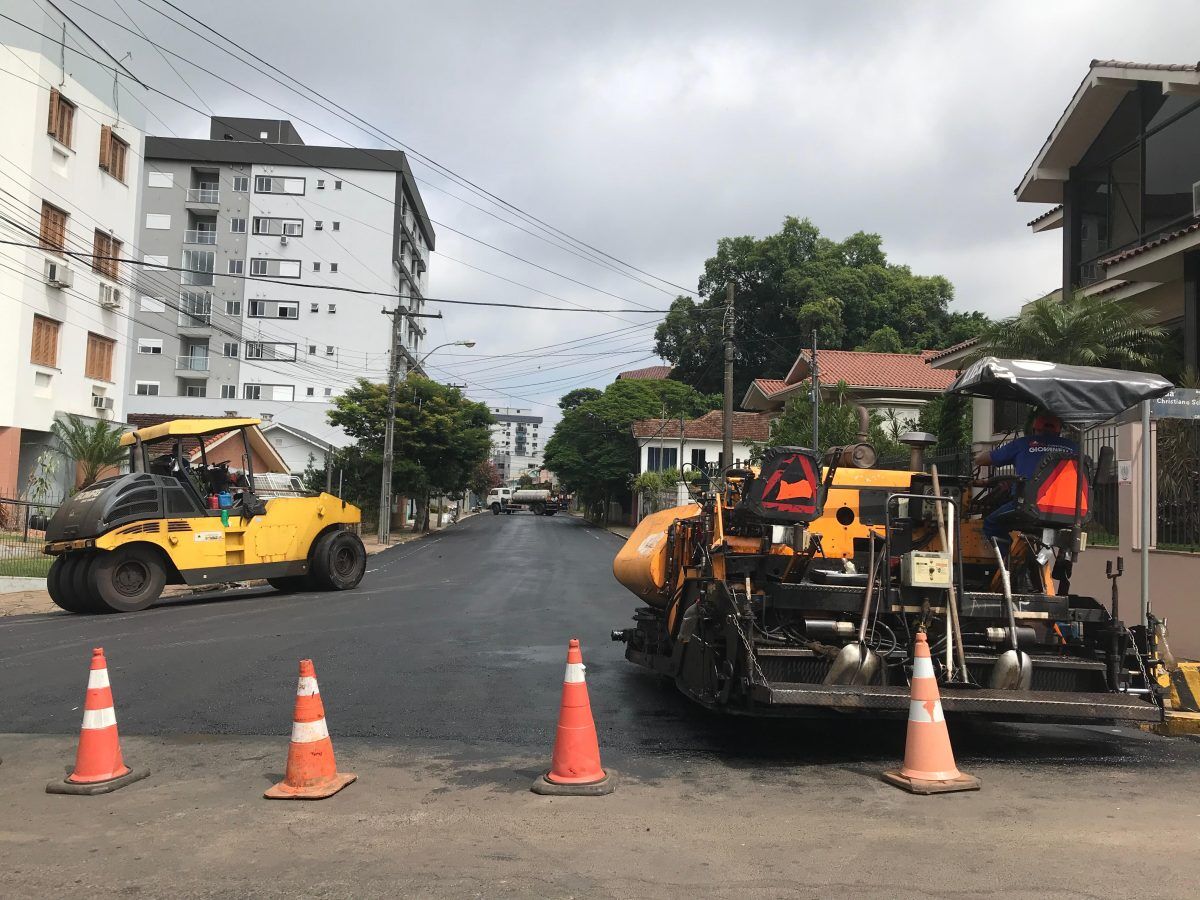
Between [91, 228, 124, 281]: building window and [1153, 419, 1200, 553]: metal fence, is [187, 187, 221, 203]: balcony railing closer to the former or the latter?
[91, 228, 124, 281]: building window

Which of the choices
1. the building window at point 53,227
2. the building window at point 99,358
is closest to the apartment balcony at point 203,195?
the building window at point 99,358

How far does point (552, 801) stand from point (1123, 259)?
1303cm

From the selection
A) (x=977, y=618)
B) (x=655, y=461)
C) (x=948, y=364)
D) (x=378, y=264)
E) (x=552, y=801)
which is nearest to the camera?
(x=552, y=801)

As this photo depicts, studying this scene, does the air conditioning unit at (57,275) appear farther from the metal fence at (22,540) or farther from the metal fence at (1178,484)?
the metal fence at (1178,484)

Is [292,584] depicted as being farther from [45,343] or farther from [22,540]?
[45,343]

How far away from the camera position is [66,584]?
14.2 meters

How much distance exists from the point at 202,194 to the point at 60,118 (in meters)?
35.4

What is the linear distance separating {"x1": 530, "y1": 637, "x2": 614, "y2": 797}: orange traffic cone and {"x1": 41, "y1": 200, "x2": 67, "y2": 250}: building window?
2663 cm

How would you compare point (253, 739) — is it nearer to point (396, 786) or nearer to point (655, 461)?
point (396, 786)

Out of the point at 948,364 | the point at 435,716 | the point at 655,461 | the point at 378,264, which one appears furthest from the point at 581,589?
the point at 378,264

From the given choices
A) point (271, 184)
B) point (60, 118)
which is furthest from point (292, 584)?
point (271, 184)

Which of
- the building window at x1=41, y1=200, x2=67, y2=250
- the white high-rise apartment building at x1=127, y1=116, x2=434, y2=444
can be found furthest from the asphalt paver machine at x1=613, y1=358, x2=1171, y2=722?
the white high-rise apartment building at x1=127, y1=116, x2=434, y2=444

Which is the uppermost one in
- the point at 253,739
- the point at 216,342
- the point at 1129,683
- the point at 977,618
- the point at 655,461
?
the point at 216,342

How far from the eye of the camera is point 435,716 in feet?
24.6
